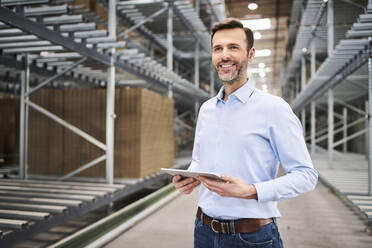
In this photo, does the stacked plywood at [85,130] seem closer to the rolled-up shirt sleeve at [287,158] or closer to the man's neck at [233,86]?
the man's neck at [233,86]

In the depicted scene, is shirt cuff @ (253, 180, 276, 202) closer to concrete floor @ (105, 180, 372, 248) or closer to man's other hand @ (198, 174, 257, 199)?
man's other hand @ (198, 174, 257, 199)

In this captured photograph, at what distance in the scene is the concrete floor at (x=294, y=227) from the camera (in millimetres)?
3686

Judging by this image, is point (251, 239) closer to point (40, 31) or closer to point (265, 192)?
point (265, 192)

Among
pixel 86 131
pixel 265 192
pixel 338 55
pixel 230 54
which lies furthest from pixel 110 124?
pixel 338 55

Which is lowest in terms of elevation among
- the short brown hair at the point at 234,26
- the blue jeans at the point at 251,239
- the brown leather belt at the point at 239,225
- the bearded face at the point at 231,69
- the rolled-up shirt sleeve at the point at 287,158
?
the blue jeans at the point at 251,239

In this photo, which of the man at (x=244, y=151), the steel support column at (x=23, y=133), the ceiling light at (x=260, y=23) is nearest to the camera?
the man at (x=244, y=151)

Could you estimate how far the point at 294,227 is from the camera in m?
4.23

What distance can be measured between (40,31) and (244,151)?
3112 mm

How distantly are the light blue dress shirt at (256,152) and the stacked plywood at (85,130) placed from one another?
395 centimetres

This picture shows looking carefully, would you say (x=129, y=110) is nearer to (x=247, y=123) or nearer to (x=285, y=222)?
(x=285, y=222)

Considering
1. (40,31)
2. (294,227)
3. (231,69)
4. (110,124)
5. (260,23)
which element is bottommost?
(294,227)

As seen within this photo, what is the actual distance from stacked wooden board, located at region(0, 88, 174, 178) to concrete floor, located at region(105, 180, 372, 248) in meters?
1.13

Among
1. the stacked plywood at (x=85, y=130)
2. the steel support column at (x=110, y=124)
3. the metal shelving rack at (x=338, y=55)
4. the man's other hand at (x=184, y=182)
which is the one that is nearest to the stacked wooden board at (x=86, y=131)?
the stacked plywood at (x=85, y=130)

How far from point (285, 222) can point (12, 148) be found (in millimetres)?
5470
